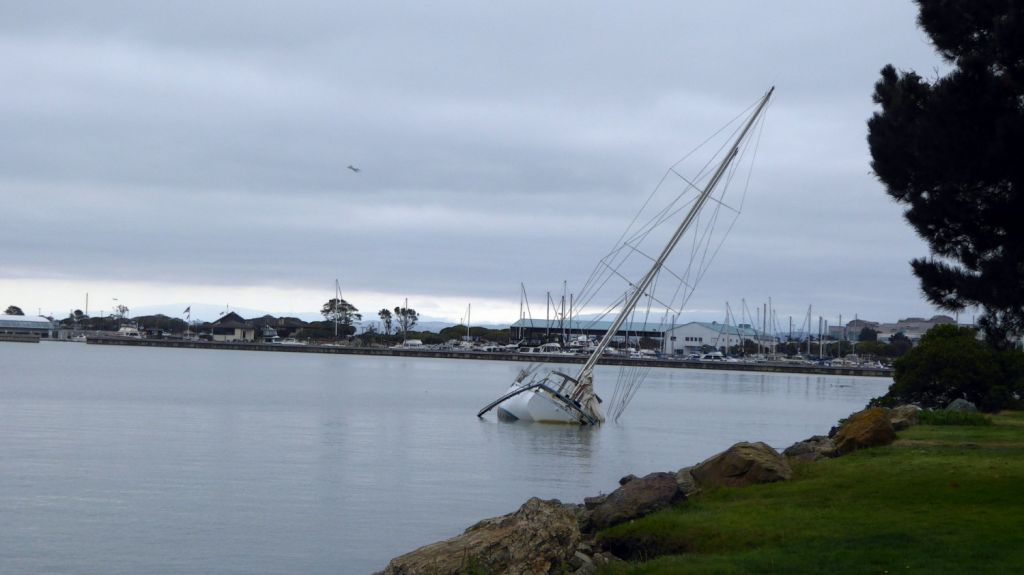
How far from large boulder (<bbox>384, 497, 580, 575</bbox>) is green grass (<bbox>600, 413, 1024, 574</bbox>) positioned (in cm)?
97

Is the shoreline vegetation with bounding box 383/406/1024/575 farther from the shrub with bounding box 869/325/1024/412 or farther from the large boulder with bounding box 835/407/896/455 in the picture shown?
the shrub with bounding box 869/325/1024/412

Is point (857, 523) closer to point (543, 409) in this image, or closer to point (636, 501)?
point (636, 501)

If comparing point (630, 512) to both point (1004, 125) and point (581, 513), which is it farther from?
point (1004, 125)

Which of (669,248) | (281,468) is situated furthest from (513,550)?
(669,248)

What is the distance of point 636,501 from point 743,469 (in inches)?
133

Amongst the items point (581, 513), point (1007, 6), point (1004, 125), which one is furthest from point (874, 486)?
point (1007, 6)

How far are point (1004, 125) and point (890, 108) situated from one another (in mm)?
2982

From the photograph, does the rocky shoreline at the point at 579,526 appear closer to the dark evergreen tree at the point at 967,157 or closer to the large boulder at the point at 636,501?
the large boulder at the point at 636,501

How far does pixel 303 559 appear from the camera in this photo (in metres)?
24.6

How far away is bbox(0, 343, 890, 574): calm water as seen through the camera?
84.3 feet

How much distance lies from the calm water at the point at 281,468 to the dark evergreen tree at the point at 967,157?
12533 millimetres

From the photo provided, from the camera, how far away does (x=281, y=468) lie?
130ft

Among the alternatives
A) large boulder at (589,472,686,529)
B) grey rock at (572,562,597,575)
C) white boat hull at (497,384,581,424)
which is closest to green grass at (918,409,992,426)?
large boulder at (589,472,686,529)

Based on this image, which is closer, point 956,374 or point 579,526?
point 579,526
